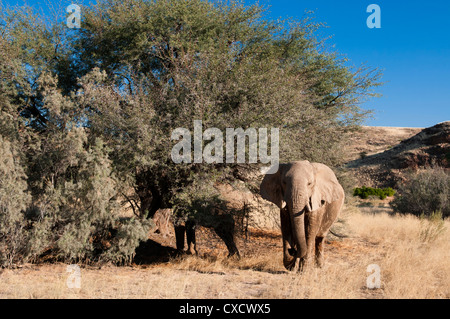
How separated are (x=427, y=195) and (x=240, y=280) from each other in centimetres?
1730

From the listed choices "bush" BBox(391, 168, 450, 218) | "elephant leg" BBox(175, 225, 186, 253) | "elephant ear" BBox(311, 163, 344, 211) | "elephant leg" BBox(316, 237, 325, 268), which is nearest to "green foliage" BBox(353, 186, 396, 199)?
"bush" BBox(391, 168, 450, 218)

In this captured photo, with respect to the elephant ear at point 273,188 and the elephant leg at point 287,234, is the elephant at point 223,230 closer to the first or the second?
the elephant ear at point 273,188

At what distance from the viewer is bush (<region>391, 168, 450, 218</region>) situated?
19281mm

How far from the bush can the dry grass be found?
1142 cm

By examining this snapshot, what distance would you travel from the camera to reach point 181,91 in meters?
9.08

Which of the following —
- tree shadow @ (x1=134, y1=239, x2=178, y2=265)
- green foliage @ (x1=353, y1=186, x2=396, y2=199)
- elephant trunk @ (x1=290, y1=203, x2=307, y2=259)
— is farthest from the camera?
green foliage @ (x1=353, y1=186, x2=396, y2=199)

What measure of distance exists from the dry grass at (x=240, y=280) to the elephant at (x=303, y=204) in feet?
1.50

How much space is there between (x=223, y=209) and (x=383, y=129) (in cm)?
7780

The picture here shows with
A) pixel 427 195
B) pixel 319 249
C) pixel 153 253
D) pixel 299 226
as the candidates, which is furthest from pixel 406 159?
pixel 299 226

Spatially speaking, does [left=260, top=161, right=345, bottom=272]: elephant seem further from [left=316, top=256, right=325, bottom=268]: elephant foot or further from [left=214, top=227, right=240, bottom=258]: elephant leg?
[left=214, top=227, right=240, bottom=258]: elephant leg

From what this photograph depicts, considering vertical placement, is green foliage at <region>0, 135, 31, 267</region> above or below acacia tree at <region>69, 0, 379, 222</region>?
below

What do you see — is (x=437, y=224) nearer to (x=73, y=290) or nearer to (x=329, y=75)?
(x=329, y=75)

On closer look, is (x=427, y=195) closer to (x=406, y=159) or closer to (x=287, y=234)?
(x=287, y=234)

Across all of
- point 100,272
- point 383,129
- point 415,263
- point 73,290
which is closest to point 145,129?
point 100,272
